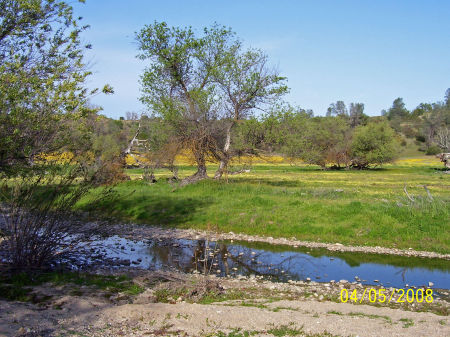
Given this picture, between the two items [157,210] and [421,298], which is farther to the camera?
[157,210]

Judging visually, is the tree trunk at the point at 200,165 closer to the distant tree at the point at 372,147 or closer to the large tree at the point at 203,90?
the large tree at the point at 203,90

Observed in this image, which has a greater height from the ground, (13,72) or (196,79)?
(196,79)

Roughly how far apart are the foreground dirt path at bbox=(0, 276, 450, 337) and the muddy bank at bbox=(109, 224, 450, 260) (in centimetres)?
613

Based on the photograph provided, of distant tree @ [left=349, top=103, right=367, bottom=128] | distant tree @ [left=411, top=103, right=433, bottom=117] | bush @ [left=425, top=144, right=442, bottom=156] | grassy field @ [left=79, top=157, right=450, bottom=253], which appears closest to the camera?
grassy field @ [left=79, top=157, right=450, bottom=253]

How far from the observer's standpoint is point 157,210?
997 inches

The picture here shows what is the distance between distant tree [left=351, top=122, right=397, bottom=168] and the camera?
259ft

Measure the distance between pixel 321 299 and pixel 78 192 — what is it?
7609mm

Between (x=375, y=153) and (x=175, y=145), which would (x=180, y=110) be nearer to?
(x=175, y=145)

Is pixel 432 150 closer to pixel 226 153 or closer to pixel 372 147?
pixel 372 147

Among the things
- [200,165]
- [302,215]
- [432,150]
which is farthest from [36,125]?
[432,150]

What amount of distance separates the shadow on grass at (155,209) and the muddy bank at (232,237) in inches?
47.9

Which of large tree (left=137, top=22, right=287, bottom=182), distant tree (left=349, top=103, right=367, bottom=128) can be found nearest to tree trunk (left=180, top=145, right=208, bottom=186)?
large tree (left=137, top=22, right=287, bottom=182)

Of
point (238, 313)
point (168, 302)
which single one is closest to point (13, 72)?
point (168, 302)

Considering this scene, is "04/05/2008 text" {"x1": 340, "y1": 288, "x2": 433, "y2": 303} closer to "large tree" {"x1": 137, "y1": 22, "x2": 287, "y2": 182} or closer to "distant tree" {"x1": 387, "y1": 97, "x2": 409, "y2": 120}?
"large tree" {"x1": 137, "y1": 22, "x2": 287, "y2": 182}
